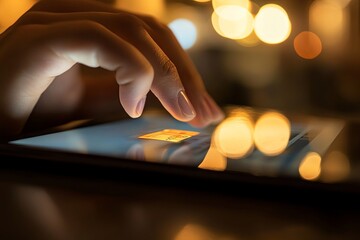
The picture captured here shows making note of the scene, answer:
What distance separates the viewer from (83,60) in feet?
1.43

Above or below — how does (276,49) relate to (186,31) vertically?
below

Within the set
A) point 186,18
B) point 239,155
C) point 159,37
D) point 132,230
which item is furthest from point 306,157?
point 186,18

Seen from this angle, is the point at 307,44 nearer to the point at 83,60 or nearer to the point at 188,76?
the point at 188,76

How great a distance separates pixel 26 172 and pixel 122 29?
189 millimetres

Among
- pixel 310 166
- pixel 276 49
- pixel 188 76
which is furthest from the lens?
pixel 276 49

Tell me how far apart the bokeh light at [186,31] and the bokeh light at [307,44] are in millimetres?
421

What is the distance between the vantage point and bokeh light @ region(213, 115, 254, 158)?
1.19 feet

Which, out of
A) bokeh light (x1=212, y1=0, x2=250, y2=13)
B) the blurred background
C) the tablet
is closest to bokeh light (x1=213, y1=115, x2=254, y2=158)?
the tablet

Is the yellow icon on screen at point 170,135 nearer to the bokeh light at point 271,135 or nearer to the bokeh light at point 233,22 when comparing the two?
the bokeh light at point 271,135

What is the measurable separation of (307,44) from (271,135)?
1.56 m

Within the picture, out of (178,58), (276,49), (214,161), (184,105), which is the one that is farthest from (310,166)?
(276,49)

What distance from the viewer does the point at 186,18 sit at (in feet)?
6.23

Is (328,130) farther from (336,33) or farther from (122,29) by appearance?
(336,33)

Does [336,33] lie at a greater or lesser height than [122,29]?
lesser
